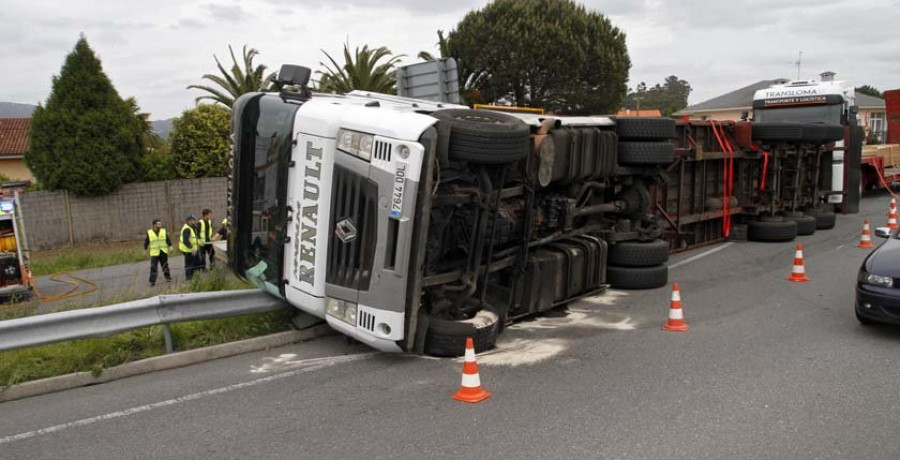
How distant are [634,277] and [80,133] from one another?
17.2m

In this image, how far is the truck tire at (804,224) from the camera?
15.0 m

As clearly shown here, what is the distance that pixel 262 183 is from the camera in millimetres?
6777

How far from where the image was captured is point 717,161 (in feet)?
44.0

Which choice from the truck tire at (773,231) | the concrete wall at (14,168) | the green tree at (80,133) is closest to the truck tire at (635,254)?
the truck tire at (773,231)

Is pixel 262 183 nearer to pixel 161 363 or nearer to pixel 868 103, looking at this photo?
pixel 161 363

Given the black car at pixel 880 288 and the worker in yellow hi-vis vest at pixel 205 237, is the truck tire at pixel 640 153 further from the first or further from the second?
the worker in yellow hi-vis vest at pixel 205 237

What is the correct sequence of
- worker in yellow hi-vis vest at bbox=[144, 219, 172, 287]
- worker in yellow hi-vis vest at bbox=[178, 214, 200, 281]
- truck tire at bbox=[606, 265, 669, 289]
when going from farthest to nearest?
worker in yellow hi-vis vest at bbox=[178, 214, 200, 281] → worker in yellow hi-vis vest at bbox=[144, 219, 172, 287] → truck tire at bbox=[606, 265, 669, 289]

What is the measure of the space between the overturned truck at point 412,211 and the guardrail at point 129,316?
0.29 m

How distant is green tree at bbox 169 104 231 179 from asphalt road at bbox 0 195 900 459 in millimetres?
17320

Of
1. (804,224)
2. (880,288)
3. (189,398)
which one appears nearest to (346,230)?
(189,398)

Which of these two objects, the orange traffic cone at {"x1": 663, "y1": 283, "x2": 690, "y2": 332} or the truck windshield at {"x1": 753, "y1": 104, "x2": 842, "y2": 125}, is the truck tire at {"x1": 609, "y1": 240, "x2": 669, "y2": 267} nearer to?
the orange traffic cone at {"x1": 663, "y1": 283, "x2": 690, "y2": 332}

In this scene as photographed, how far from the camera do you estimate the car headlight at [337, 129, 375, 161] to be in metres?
6.03

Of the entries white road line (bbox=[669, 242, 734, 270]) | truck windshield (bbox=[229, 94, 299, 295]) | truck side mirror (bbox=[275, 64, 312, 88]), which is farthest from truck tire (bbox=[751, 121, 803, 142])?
truck windshield (bbox=[229, 94, 299, 295])

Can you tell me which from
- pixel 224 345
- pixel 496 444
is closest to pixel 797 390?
pixel 496 444
